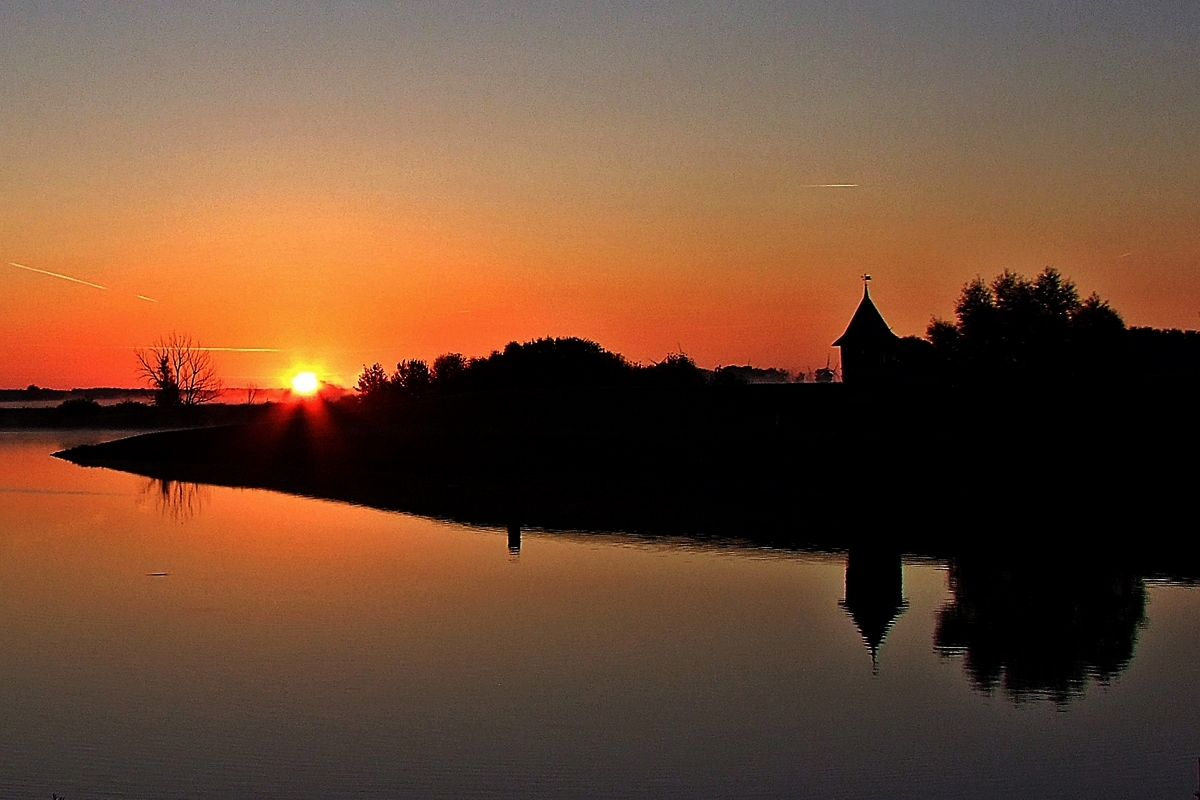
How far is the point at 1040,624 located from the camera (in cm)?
1977

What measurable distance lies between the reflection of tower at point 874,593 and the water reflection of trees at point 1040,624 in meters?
0.83

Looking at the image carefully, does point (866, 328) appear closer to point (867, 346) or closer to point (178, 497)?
point (867, 346)

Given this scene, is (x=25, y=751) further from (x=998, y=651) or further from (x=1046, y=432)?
(x=1046, y=432)

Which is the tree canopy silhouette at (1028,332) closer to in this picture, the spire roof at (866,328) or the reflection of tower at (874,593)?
the spire roof at (866,328)

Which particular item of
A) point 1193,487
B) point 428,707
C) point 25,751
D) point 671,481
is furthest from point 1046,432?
point 25,751

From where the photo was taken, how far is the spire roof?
276ft

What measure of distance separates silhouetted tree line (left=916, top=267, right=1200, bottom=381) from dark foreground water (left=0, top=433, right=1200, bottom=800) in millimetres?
48852

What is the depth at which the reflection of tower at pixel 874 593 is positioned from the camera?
1925 centimetres

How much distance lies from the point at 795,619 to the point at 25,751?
11410 millimetres

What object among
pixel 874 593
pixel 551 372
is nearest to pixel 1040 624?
pixel 874 593

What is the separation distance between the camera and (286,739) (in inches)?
508

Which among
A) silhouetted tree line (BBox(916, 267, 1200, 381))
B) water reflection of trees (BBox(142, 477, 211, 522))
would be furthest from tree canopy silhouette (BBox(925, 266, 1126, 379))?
water reflection of trees (BBox(142, 477, 211, 522))

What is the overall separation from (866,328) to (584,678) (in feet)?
234

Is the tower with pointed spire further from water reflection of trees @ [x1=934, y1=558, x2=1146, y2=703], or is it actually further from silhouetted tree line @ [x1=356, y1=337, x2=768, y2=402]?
water reflection of trees @ [x1=934, y1=558, x2=1146, y2=703]
